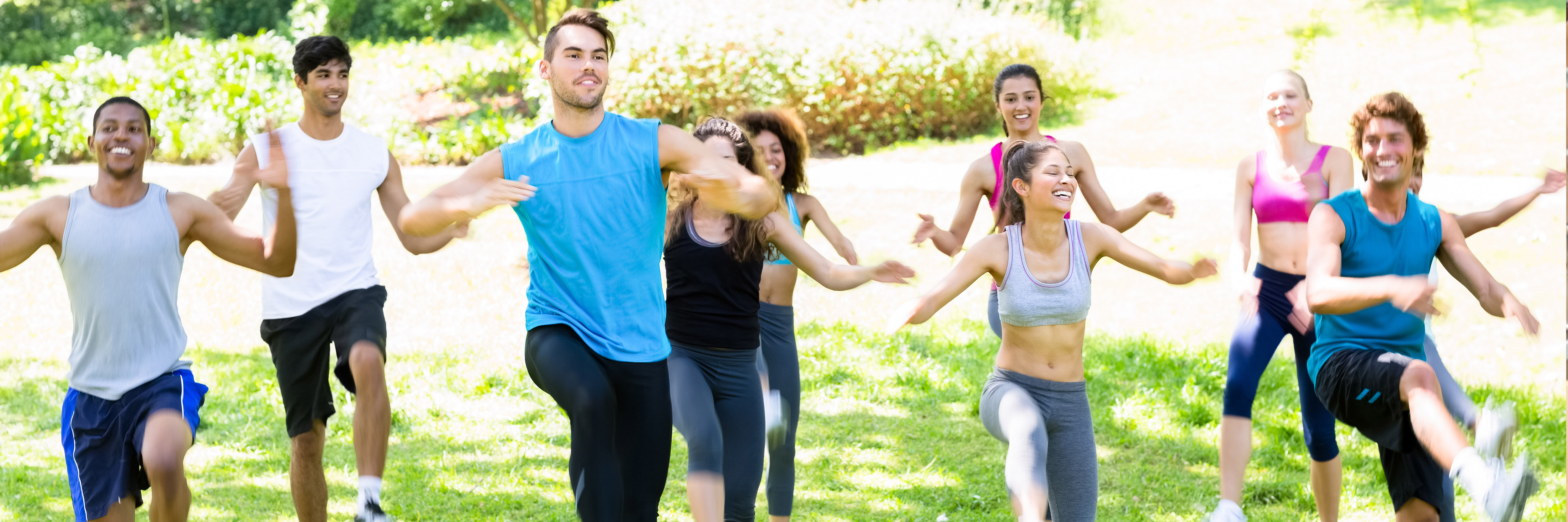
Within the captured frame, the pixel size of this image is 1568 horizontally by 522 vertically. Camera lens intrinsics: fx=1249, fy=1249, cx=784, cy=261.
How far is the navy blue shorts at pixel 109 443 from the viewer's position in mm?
4250

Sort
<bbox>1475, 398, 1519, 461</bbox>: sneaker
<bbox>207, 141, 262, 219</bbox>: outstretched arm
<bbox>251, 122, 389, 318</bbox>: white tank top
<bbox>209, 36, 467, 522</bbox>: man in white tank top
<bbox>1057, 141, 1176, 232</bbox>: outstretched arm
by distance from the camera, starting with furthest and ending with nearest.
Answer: <bbox>1057, 141, 1176, 232</bbox>: outstretched arm, <bbox>251, 122, 389, 318</bbox>: white tank top, <bbox>209, 36, 467, 522</bbox>: man in white tank top, <bbox>207, 141, 262, 219</bbox>: outstretched arm, <bbox>1475, 398, 1519, 461</bbox>: sneaker

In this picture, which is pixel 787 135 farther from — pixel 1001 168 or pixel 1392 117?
pixel 1392 117


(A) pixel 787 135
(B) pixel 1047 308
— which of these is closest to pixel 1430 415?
(B) pixel 1047 308

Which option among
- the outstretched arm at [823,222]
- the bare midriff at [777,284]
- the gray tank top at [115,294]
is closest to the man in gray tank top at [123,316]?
the gray tank top at [115,294]

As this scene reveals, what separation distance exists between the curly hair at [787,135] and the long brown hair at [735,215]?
0.40 m

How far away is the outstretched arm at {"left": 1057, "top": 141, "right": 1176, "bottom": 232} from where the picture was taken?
5746 millimetres

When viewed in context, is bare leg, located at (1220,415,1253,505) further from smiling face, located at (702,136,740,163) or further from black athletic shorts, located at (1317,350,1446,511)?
smiling face, located at (702,136,740,163)

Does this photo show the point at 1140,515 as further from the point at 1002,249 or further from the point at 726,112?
the point at 726,112

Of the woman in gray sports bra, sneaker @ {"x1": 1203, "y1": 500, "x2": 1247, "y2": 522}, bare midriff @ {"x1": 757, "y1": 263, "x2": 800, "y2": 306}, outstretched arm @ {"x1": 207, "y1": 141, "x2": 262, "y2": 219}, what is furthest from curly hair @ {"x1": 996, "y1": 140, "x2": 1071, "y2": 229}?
outstretched arm @ {"x1": 207, "y1": 141, "x2": 262, "y2": 219}

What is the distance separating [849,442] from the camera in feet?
23.6

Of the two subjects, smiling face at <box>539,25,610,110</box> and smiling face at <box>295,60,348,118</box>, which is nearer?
smiling face at <box>539,25,610,110</box>

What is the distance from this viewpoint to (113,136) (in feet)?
14.3

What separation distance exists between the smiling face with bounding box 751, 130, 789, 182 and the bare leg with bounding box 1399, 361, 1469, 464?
252cm

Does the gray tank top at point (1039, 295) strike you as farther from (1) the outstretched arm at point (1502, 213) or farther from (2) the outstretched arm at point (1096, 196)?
(1) the outstretched arm at point (1502, 213)
